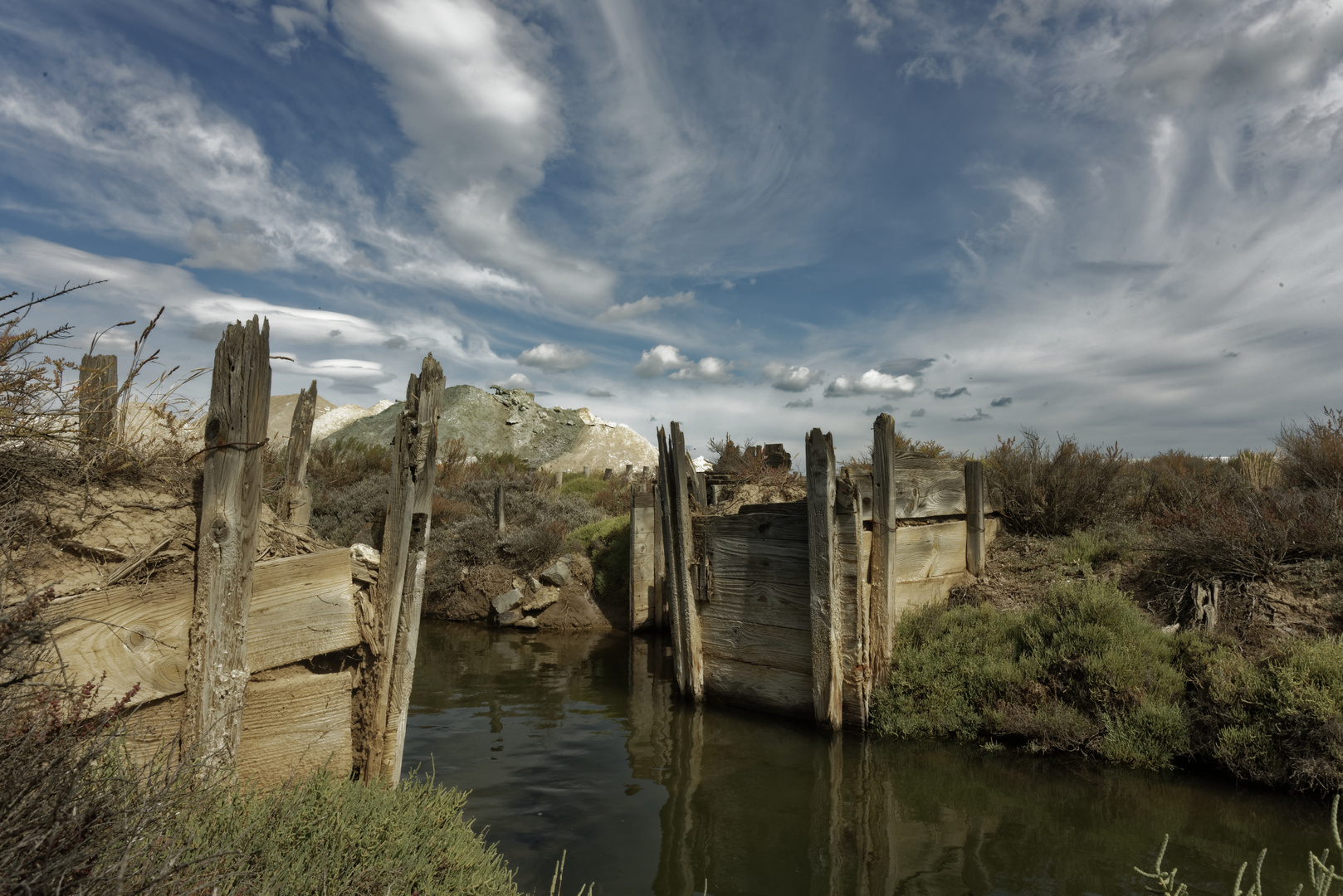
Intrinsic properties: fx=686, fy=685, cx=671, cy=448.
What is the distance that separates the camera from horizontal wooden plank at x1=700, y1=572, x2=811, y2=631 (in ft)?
25.1

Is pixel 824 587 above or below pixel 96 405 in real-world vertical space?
below

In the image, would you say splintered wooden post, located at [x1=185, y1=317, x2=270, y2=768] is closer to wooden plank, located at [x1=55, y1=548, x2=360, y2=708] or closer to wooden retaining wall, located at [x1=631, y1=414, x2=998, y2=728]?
wooden plank, located at [x1=55, y1=548, x2=360, y2=708]

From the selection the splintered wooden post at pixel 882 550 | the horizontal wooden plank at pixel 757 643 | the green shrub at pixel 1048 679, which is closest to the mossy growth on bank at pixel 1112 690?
the green shrub at pixel 1048 679

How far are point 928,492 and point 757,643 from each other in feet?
9.10

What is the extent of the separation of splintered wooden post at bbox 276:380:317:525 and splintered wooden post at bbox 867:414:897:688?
565 centimetres

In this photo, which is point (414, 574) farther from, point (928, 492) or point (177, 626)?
point (928, 492)

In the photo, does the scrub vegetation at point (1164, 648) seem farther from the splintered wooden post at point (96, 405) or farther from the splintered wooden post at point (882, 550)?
the splintered wooden post at point (96, 405)

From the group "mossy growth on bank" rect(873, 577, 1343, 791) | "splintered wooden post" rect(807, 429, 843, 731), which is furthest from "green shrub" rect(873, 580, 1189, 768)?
"splintered wooden post" rect(807, 429, 843, 731)

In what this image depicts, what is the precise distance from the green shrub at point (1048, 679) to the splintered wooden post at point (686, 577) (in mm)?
2286

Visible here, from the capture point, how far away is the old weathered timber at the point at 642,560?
12547mm

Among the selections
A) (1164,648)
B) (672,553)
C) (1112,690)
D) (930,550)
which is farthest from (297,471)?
(1164,648)

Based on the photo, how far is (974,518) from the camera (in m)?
9.02

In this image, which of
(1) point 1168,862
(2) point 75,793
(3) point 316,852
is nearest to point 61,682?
(2) point 75,793

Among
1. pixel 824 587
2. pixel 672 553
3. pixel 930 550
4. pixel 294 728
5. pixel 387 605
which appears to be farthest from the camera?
pixel 672 553
